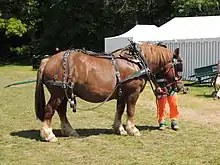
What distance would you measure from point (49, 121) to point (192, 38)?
14.8 metres

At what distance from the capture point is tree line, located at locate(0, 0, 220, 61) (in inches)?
1614

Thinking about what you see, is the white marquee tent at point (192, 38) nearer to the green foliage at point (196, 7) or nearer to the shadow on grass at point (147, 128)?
the green foliage at point (196, 7)

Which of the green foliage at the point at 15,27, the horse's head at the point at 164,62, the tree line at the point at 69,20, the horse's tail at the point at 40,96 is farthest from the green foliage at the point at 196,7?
the horse's tail at the point at 40,96

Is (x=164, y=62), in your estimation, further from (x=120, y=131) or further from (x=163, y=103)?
(x=120, y=131)

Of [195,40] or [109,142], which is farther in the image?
[195,40]

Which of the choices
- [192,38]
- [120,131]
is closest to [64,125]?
[120,131]

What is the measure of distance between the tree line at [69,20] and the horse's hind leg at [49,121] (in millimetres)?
31656

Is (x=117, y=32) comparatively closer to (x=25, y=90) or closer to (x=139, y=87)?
(x=25, y=90)

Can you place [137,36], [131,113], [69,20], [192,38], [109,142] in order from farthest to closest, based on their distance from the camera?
[69,20] → [137,36] → [192,38] → [131,113] → [109,142]

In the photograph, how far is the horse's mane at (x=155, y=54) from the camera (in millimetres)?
9422

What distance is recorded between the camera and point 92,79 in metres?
8.87

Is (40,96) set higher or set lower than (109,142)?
higher

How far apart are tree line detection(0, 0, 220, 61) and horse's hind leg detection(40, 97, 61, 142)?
3166cm

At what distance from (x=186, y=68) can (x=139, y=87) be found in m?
14.1
